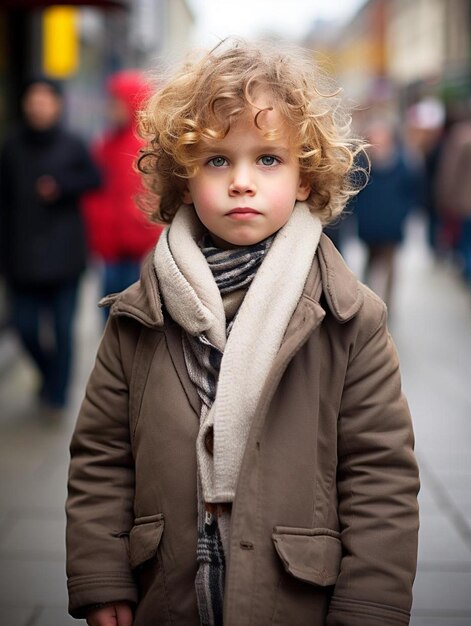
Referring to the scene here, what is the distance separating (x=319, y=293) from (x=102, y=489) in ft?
2.08

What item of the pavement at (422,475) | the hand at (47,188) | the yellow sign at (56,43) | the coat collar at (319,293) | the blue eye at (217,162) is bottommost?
the pavement at (422,475)

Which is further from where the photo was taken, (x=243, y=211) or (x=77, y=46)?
(x=77, y=46)

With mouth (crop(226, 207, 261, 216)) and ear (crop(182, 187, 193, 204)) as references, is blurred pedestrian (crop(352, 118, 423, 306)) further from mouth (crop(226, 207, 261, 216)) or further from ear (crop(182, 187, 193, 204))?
mouth (crop(226, 207, 261, 216))

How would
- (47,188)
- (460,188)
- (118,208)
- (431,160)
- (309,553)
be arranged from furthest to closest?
(431,160) < (460,188) < (118,208) < (47,188) < (309,553)

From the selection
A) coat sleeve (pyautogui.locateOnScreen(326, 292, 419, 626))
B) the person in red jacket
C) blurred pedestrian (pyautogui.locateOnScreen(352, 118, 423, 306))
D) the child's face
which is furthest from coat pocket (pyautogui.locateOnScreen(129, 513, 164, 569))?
blurred pedestrian (pyautogui.locateOnScreen(352, 118, 423, 306))

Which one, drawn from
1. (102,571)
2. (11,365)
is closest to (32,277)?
(11,365)

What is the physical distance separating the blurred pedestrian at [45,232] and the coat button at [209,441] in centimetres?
416

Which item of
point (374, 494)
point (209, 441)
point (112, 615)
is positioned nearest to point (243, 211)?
point (209, 441)

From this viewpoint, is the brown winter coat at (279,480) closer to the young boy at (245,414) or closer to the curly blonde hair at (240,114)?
the young boy at (245,414)

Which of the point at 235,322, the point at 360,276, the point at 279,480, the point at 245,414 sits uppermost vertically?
the point at 235,322

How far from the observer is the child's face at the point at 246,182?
6.89 ft

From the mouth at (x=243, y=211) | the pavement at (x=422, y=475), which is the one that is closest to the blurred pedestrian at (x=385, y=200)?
the pavement at (x=422, y=475)

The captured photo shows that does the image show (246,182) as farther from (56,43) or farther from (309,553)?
(56,43)

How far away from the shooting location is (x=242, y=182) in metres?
2.07
